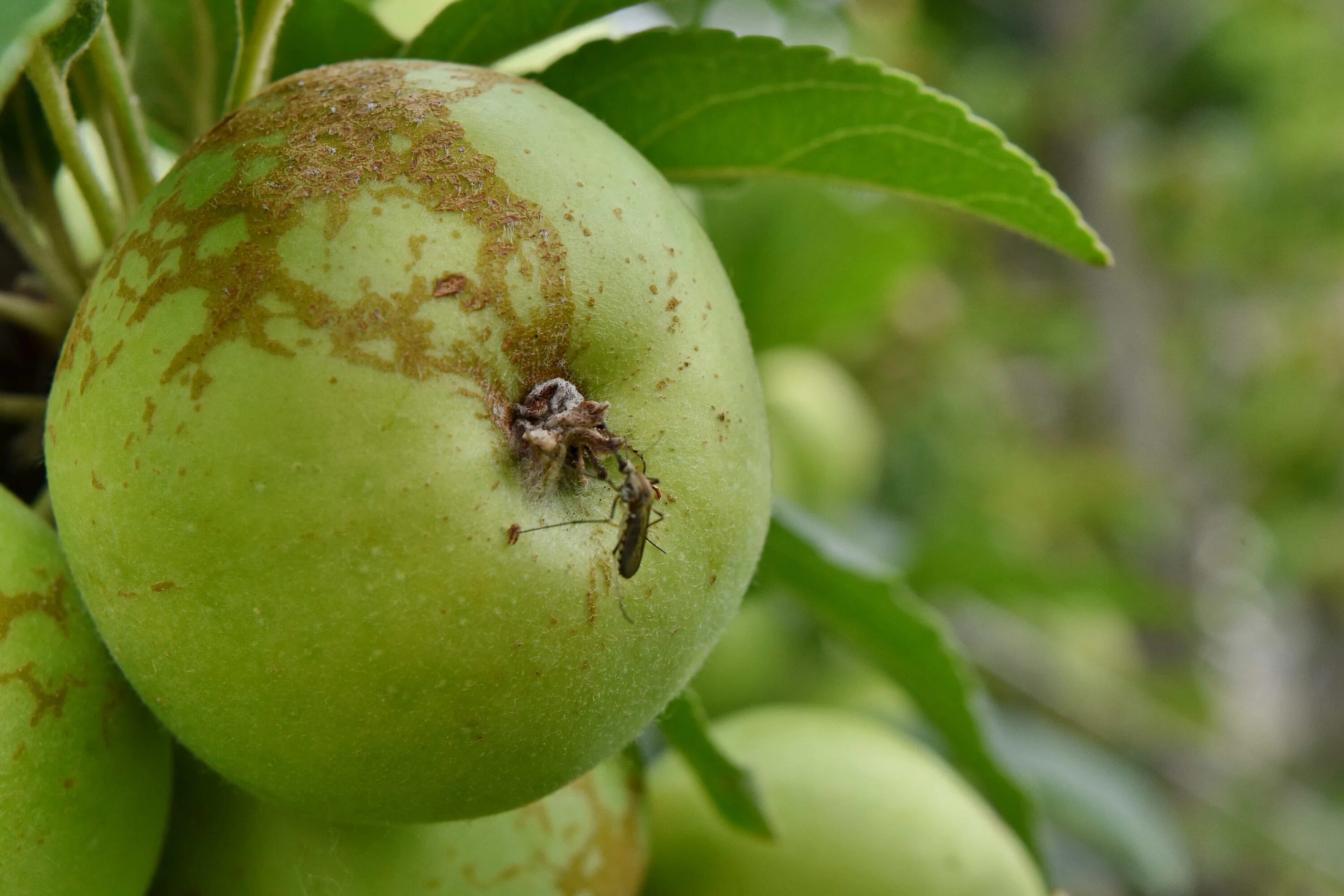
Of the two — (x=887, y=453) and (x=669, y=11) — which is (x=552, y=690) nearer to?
(x=669, y=11)

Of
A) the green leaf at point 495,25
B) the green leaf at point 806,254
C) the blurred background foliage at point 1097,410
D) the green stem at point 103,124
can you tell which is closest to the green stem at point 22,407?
the blurred background foliage at point 1097,410

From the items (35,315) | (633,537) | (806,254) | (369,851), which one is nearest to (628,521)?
(633,537)

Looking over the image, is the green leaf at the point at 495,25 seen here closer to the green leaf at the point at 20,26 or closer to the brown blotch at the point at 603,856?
the green leaf at the point at 20,26

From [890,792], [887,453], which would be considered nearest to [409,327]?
[890,792]

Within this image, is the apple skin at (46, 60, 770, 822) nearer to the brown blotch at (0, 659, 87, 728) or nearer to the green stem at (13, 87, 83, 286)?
the brown blotch at (0, 659, 87, 728)

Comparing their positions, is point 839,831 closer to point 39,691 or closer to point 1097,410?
point 39,691
